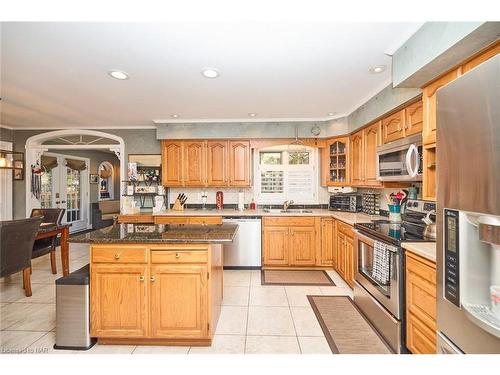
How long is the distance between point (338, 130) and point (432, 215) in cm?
208

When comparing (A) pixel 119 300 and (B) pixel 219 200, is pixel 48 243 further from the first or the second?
(B) pixel 219 200

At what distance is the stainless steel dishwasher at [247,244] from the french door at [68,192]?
4.74 meters

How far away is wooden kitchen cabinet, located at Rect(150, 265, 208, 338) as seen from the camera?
6.34 feet

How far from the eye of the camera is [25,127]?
4715 millimetres

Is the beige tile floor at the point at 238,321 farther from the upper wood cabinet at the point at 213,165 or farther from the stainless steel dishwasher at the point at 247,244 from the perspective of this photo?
the upper wood cabinet at the point at 213,165

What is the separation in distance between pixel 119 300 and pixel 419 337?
222 centimetres

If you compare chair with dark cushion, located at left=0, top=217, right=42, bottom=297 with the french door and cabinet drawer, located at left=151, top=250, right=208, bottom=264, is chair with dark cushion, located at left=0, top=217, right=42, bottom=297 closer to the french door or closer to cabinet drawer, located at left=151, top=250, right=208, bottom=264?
cabinet drawer, located at left=151, top=250, right=208, bottom=264

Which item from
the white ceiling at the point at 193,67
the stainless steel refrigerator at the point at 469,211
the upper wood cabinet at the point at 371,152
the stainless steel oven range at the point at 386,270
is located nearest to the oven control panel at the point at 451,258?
the stainless steel refrigerator at the point at 469,211

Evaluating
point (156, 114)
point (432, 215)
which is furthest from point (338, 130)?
point (156, 114)

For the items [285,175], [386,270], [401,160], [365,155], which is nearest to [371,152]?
[365,155]

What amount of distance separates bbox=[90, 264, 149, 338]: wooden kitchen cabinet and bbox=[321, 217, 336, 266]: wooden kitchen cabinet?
2.73 metres

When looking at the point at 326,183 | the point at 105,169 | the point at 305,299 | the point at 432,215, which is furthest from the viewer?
the point at 105,169

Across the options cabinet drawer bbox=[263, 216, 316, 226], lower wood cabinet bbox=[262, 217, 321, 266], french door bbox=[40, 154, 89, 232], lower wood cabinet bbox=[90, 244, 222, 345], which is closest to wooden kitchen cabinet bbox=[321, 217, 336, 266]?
lower wood cabinet bbox=[262, 217, 321, 266]

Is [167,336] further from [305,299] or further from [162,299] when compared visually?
[305,299]
